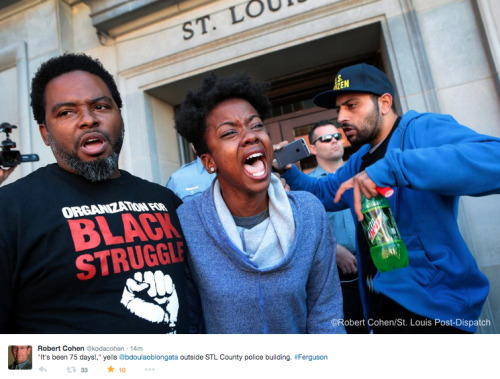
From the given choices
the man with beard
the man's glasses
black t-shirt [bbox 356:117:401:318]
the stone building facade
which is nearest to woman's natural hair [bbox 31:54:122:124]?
the man with beard

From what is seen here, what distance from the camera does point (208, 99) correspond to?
1624mm

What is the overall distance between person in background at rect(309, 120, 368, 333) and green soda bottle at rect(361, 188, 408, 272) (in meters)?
0.73

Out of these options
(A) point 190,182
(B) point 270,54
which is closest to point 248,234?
(A) point 190,182

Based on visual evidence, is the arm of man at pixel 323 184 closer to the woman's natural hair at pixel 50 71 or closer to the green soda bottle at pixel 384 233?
the green soda bottle at pixel 384 233

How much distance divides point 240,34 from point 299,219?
3030 mm

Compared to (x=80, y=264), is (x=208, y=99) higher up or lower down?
higher up

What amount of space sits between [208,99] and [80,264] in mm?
923

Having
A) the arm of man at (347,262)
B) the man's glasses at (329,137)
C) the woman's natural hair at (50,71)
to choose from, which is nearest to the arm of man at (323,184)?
the arm of man at (347,262)

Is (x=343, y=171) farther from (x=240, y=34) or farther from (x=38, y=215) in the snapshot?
(x=240, y=34)
